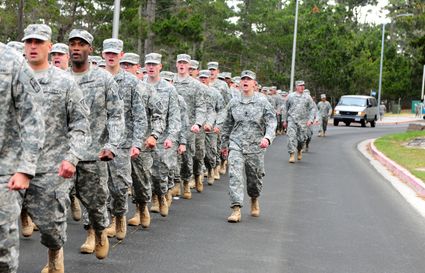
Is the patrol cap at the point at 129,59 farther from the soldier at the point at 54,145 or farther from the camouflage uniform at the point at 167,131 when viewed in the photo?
the soldier at the point at 54,145

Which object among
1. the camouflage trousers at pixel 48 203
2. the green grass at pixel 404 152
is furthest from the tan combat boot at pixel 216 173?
the camouflage trousers at pixel 48 203

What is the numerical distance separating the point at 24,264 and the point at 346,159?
16724 millimetres

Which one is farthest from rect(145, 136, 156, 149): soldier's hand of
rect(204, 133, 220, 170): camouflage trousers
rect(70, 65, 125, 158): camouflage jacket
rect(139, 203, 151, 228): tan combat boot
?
rect(204, 133, 220, 170): camouflage trousers

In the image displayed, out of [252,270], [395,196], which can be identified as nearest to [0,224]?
[252,270]

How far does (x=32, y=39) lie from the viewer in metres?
5.93

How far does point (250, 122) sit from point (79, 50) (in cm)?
389

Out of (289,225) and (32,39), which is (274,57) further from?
(32,39)

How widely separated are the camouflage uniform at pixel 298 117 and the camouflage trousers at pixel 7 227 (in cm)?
1584

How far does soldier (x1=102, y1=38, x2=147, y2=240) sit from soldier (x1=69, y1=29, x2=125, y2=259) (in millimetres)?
741

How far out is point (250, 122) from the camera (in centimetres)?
1069

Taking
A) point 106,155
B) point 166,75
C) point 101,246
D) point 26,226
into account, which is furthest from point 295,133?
point 106,155

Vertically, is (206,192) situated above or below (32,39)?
below

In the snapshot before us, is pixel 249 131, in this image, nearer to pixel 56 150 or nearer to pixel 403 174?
pixel 56 150

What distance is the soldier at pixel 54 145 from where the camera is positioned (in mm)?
5934
